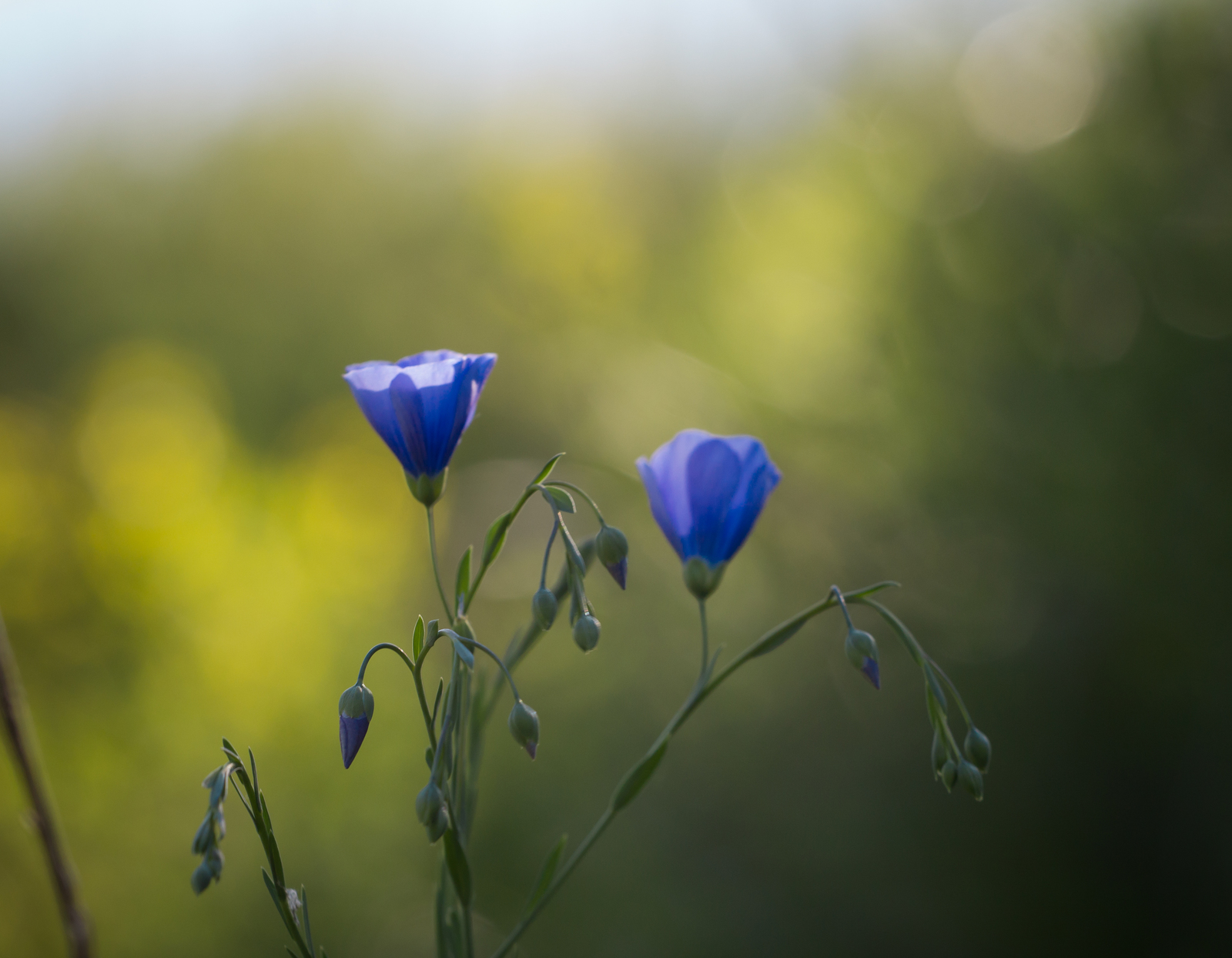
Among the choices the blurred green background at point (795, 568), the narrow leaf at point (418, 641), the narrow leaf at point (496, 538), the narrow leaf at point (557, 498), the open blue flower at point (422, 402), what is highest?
the open blue flower at point (422, 402)

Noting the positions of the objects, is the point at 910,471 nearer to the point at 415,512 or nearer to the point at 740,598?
the point at 740,598

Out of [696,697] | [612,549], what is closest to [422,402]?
[612,549]

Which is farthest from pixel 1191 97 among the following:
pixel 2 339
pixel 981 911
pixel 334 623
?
pixel 2 339

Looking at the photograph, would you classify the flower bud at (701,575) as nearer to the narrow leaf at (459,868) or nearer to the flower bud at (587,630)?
the flower bud at (587,630)

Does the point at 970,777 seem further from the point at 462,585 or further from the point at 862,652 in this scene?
the point at 462,585

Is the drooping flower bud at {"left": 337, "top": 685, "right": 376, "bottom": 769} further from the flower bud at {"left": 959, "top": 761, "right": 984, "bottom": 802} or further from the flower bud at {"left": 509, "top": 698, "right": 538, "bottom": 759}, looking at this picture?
the flower bud at {"left": 959, "top": 761, "right": 984, "bottom": 802}

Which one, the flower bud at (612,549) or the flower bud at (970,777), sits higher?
the flower bud at (612,549)

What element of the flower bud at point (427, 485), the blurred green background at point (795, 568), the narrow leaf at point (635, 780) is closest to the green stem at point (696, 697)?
the narrow leaf at point (635, 780)

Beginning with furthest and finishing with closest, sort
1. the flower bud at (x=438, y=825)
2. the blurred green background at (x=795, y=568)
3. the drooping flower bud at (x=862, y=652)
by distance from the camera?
the blurred green background at (x=795, y=568)
the drooping flower bud at (x=862, y=652)
the flower bud at (x=438, y=825)
